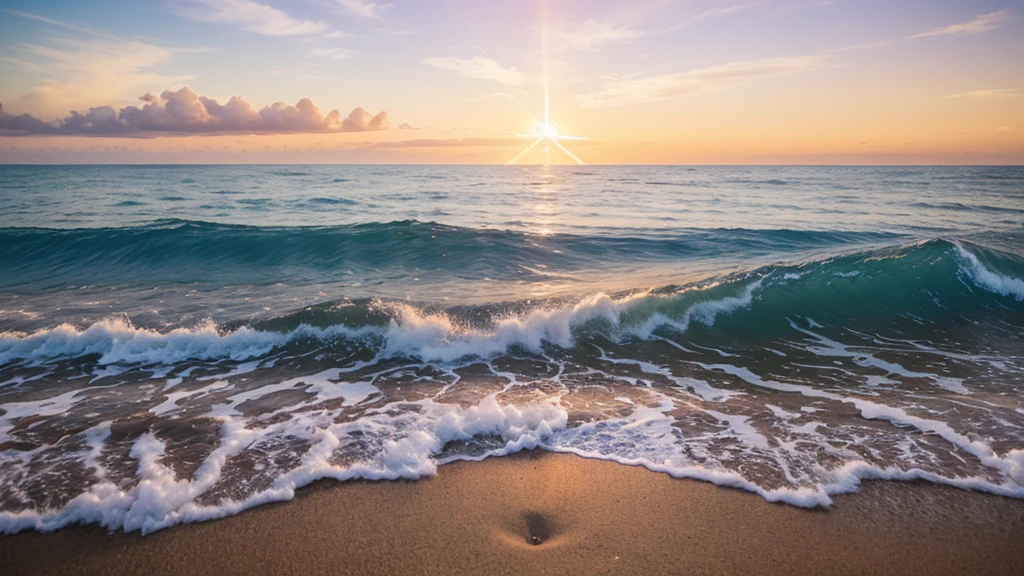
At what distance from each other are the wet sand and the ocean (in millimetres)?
219

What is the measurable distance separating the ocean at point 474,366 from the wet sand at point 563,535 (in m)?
0.22

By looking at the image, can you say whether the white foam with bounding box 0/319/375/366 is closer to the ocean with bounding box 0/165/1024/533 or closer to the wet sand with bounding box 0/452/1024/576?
the ocean with bounding box 0/165/1024/533

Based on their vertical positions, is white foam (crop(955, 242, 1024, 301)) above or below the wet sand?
above

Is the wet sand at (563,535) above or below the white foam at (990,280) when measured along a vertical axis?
below

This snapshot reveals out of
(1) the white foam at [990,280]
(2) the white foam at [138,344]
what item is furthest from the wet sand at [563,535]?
(1) the white foam at [990,280]

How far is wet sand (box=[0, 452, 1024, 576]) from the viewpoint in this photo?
11.3 feet

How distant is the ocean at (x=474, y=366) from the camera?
4586mm

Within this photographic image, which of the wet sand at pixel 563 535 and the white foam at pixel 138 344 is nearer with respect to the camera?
the wet sand at pixel 563 535

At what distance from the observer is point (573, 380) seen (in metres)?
6.91

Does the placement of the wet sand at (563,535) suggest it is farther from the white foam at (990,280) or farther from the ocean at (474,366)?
the white foam at (990,280)

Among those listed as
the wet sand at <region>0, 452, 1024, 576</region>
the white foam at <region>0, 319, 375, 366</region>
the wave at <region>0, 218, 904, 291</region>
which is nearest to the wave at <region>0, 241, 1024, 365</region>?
the white foam at <region>0, 319, 375, 366</region>

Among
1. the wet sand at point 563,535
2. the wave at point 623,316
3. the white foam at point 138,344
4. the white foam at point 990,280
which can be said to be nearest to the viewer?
the wet sand at point 563,535

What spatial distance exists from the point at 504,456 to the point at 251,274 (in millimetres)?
11370

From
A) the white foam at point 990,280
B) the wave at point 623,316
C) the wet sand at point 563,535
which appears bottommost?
the wet sand at point 563,535
